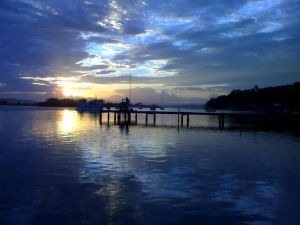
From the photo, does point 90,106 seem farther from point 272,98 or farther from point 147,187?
point 147,187

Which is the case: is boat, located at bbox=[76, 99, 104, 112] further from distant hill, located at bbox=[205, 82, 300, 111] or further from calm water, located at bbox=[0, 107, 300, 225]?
calm water, located at bbox=[0, 107, 300, 225]

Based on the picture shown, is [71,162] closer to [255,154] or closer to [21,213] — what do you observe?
[21,213]

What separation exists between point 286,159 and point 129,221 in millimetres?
17945

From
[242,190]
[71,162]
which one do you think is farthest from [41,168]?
[242,190]

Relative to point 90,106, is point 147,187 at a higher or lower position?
lower

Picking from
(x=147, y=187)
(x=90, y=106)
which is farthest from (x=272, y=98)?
(x=147, y=187)

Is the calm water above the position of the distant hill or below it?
below

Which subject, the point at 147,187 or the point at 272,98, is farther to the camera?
the point at 272,98

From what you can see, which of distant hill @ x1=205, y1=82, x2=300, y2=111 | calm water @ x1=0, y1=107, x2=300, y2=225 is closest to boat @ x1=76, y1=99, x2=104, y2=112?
distant hill @ x1=205, y1=82, x2=300, y2=111

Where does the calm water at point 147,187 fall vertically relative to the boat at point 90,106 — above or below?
below

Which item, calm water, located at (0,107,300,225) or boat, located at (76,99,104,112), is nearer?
calm water, located at (0,107,300,225)

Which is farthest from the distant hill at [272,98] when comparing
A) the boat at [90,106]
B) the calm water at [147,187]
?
the calm water at [147,187]

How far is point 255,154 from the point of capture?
2892 centimetres

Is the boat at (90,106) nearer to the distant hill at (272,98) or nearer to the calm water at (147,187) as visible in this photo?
the distant hill at (272,98)
